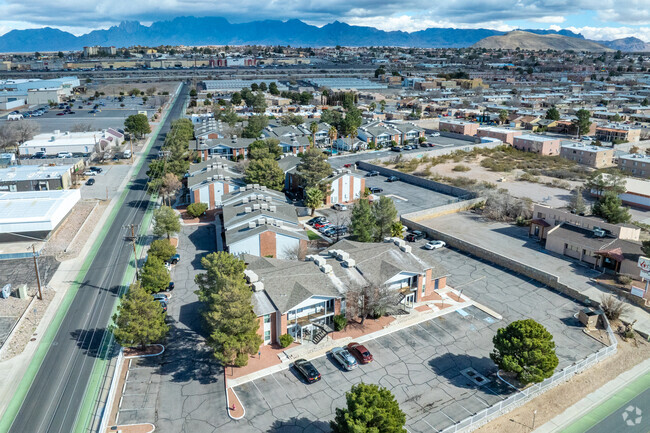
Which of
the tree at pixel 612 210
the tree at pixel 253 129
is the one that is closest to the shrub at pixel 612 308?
the tree at pixel 612 210

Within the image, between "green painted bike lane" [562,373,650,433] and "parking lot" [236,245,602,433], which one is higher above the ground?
"parking lot" [236,245,602,433]

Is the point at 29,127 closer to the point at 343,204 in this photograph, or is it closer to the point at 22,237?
the point at 22,237

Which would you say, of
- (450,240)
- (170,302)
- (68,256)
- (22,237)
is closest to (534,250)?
(450,240)

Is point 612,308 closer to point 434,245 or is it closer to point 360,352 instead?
point 434,245

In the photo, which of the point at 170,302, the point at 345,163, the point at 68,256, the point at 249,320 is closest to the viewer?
the point at 249,320

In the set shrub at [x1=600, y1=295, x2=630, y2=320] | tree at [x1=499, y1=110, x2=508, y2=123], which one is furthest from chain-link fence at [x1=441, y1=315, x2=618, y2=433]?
tree at [x1=499, y1=110, x2=508, y2=123]

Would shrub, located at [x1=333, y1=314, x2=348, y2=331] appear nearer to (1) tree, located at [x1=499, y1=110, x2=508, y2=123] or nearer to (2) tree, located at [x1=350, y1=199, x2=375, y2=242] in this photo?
(2) tree, located at [x1=350, y1=199, x2=375, y2=242]
